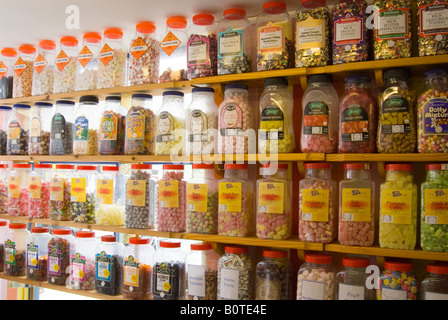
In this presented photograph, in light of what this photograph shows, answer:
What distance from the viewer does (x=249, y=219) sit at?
199 centimetres

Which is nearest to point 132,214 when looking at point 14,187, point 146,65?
point 146,65

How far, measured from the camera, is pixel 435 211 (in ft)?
5.13

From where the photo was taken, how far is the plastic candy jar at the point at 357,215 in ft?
5.56

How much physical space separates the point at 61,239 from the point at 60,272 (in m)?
0.21

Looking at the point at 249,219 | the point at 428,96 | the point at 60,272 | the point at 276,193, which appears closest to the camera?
the point at 428,96

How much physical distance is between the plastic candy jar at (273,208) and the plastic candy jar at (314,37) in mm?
526

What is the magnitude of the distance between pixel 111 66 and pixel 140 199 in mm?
835

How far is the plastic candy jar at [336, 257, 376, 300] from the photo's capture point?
1691mm

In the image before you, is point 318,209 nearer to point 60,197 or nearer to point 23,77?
point 60,197

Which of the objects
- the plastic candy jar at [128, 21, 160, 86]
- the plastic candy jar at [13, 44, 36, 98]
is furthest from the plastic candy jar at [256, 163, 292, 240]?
the plastic candy jar at [13, 44, 36, 98]

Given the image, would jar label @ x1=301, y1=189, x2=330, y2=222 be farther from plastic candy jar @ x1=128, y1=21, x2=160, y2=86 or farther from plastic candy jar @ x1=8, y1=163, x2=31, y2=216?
plastic candy jar @ x1=8, y1=163, x2=31, y2=216

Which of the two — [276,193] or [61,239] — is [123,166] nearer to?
[61,239]

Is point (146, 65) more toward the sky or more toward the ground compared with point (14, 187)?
more toward the sky

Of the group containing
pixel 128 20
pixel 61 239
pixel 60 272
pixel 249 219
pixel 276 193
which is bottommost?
pixel 60 272
